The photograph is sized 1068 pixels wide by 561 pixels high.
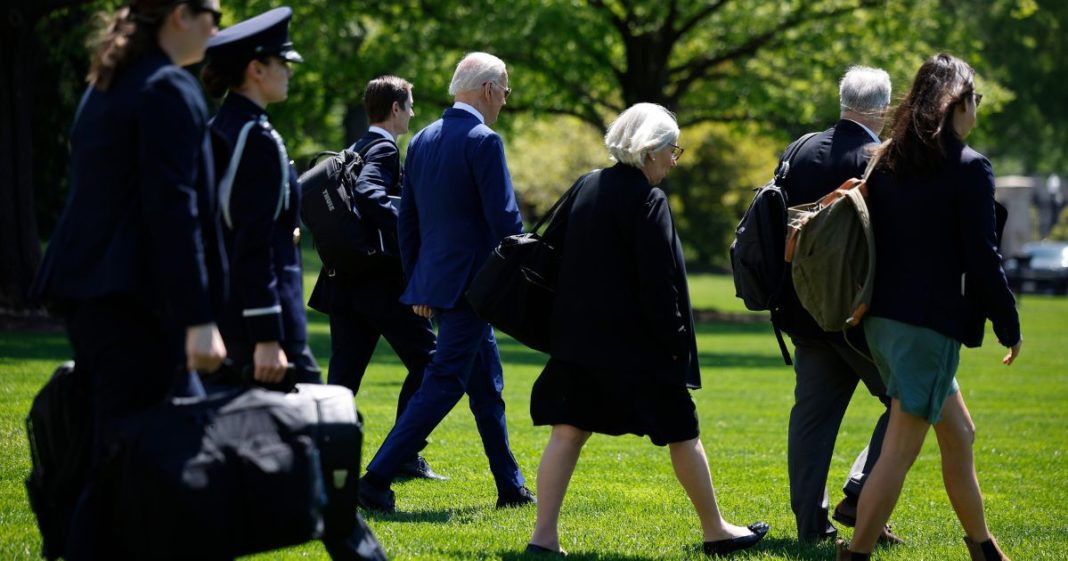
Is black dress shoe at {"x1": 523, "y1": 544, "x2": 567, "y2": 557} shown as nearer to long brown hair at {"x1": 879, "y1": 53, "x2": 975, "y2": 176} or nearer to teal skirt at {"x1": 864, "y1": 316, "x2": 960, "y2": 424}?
teal skirt at {"x1": 864, "y1": 316, "x2": 960, "y2": 424}

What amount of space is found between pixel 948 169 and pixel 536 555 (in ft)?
7.16

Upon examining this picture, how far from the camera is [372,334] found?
7.70 meters

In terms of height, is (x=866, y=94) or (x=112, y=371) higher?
(x=866, y=94)

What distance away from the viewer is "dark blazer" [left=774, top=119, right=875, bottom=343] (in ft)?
19.9

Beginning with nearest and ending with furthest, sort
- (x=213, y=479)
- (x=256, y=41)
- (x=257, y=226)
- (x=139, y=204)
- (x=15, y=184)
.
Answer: (x=213, y=479), (x=139, y=204), (x=257, y=226), (x=256, y=41), (x=15, y=184)

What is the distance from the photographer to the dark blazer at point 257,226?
4.37 meters

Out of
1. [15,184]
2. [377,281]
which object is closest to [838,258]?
[377,281]

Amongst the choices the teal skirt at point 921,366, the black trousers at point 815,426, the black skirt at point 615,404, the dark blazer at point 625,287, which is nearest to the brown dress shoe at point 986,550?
the teal skirt at point 921,366

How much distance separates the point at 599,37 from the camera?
26.4 meters

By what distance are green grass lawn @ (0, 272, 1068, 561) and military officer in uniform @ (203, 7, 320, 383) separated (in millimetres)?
1328

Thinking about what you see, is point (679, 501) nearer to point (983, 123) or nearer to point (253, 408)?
point (253, 408)

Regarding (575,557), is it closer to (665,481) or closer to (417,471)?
(417,471)

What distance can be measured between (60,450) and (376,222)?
11.0ft

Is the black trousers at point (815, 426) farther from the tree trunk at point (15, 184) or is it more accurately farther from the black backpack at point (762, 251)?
the tree trunk at point (15, 184)
